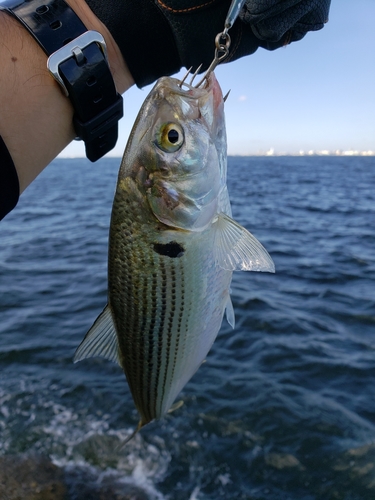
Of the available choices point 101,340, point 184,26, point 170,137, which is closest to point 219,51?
point 184,26

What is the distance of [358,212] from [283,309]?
44.0ft

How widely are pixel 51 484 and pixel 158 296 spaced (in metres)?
3.29

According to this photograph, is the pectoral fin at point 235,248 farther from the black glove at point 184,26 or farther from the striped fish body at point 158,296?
the black glove at point 184,26

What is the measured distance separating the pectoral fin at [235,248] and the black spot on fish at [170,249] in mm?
186

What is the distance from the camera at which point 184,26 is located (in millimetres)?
2125

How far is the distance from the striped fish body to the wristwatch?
16.5 inches

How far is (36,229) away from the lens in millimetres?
16531

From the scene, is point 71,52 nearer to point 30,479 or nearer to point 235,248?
point 235,248

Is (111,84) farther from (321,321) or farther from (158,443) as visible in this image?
(321,321)

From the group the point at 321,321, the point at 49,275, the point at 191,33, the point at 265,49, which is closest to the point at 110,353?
the point at 191,33

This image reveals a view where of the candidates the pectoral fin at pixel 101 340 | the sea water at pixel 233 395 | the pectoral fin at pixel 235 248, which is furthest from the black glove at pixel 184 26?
the sea water at pixel 233 395

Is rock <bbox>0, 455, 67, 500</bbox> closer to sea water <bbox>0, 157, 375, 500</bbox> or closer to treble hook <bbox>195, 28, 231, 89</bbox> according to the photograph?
sea water <bbox>0, 157, 375, 500</bbox>

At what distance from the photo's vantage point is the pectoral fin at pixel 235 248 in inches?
82.7

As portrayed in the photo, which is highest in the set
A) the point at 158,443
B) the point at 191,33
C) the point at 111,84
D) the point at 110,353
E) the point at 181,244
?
the point at 191,33
